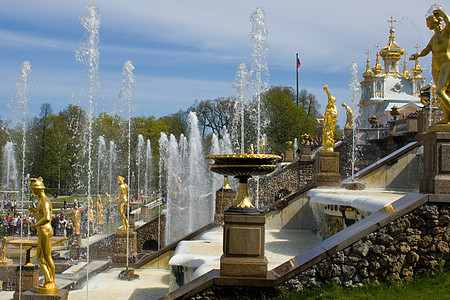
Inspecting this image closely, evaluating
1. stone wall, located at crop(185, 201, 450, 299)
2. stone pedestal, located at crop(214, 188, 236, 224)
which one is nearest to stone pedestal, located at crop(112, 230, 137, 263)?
stone pedestal, located at crop(214, 188, 236, 224)

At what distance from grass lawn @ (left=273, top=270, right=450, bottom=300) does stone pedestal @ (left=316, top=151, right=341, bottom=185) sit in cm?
1006

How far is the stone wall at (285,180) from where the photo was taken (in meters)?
29.3

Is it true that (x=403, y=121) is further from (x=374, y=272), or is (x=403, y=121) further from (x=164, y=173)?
(x=164, y=173)

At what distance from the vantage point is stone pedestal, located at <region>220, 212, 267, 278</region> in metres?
7.30

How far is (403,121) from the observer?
76.0ft

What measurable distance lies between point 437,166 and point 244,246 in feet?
10.3

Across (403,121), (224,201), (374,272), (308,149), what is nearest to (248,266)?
(374,272)

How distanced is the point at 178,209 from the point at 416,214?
2070cm

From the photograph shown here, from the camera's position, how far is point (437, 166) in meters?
7.76

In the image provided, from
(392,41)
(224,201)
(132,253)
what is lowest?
(132,253)

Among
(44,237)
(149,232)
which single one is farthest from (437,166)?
(149,232)

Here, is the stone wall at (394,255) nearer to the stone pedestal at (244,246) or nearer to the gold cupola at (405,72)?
the stone pedestal at (244,246)

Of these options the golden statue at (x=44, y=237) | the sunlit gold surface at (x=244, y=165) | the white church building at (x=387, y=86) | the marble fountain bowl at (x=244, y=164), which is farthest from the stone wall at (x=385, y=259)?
the white church building at (x=387, y=86)

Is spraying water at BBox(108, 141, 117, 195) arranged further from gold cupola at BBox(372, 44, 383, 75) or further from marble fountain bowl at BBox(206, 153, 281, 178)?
marble fountain bowl at BBox(206, 153, 281, 178)
